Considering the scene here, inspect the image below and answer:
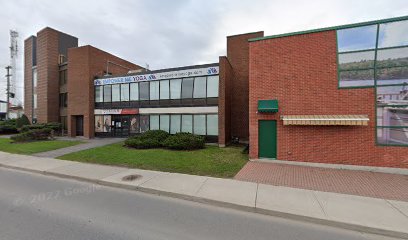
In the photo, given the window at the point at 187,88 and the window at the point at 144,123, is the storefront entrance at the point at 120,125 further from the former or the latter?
the window at the point at 187,88

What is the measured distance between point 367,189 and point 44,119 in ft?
101

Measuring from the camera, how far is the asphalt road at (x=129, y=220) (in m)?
3.95

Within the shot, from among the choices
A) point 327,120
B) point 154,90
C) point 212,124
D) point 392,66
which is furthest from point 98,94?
point 392,66

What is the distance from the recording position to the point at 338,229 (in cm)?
436

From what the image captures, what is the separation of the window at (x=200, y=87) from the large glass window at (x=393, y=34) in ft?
35.3

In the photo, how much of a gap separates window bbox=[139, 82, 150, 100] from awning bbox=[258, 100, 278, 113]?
11568mm

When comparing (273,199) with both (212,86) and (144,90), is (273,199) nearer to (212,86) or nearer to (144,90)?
(212,86)

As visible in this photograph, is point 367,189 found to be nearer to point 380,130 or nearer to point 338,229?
point 338,229

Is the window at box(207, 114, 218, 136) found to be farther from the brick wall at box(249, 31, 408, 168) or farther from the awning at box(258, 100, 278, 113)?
the awning at box(258, 100, 278, 113)

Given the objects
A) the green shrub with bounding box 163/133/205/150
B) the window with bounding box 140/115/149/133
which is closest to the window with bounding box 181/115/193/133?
the green shrub with bounding box 163/133/205/150

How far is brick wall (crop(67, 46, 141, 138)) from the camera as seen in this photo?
20.9 meters

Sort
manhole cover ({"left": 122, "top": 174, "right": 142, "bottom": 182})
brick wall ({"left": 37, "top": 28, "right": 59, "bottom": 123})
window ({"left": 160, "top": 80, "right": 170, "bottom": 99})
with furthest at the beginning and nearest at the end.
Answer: brick wall ({"left": 37, "top": 28, "right": 59, "bottom": 123}) < window ({"left": 160, "top": 80, "right": 170, "bottom": 99}) < manhole cover ({"left": 122, "top": 174, "right": 142, "bottom": 182})

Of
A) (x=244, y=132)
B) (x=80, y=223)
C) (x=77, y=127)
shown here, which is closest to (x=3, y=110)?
(x=77, y=127)

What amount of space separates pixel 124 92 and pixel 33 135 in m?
8.84
